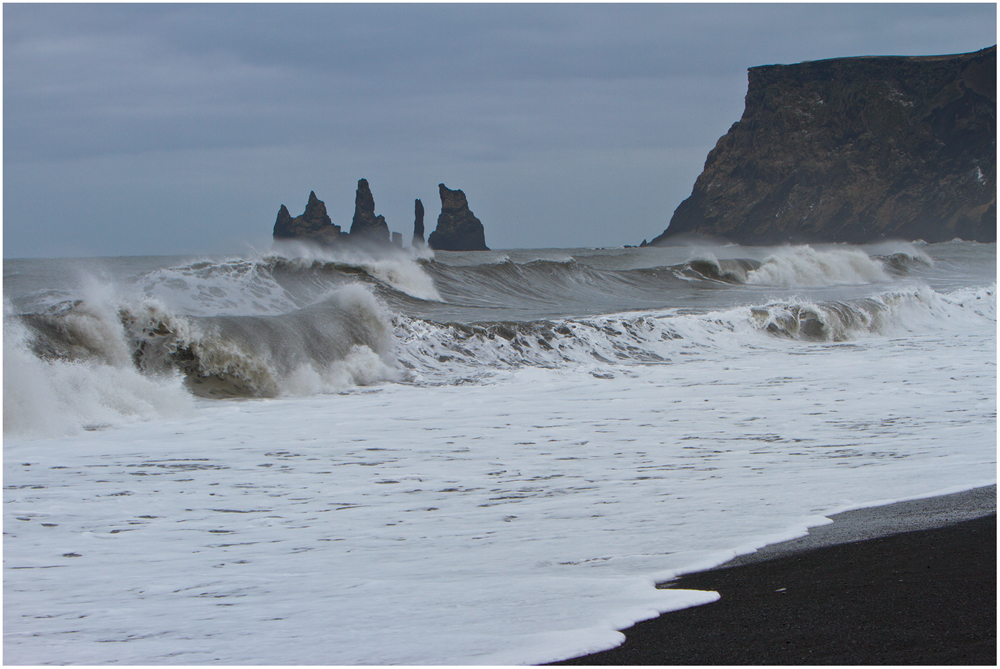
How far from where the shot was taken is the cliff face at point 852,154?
9169 cm

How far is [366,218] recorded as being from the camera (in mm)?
65125

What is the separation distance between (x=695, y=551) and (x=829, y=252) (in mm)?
27049

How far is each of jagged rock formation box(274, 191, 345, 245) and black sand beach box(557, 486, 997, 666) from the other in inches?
2232

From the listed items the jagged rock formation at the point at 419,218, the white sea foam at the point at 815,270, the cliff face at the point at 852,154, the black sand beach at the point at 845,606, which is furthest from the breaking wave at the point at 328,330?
the cliff face at the point at 852,154

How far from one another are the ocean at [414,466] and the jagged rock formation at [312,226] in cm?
4640

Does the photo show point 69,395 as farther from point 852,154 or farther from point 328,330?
point 852,154

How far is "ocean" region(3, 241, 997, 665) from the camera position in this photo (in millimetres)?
2594

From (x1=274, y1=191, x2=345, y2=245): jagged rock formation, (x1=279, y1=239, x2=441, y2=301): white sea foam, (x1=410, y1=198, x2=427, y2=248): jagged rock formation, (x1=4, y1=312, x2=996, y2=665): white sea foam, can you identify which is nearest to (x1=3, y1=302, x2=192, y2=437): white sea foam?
(x1=4, y1=312, x2=996, y2=665): white sea foam

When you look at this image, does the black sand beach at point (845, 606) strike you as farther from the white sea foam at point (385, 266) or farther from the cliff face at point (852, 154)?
the cliff face at point (852, 154)

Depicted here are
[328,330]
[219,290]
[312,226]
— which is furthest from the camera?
[312,226]

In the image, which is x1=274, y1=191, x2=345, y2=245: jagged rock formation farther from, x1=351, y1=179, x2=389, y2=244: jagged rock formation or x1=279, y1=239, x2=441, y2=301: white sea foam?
x1=279, y1=239, x2=441, y2=301: white sea foam

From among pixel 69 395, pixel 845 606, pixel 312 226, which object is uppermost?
pixel 312 226

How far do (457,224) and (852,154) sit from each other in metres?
50.4

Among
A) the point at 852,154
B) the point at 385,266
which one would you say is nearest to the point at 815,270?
the point at 385,266
